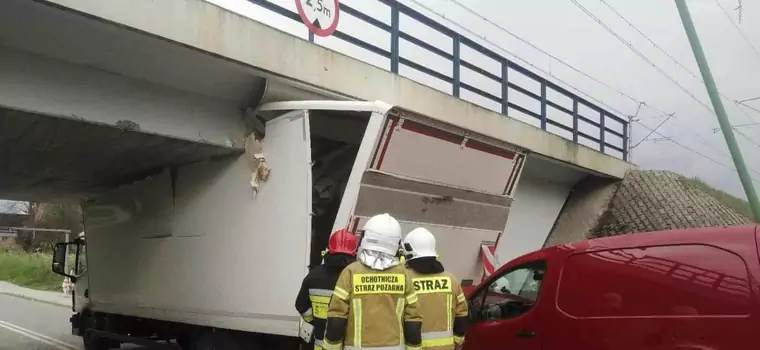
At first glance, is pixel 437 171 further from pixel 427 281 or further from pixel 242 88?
pixel 242 88

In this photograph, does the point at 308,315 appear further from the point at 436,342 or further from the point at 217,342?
the point at 217,342

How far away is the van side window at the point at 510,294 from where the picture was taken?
507cm

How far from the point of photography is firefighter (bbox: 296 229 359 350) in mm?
4195

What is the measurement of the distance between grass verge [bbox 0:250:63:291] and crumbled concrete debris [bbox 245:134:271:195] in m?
22.5

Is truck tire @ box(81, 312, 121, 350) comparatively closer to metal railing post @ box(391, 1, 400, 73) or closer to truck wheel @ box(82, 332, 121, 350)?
truck wheel @ box(82, 332, 121, 350)

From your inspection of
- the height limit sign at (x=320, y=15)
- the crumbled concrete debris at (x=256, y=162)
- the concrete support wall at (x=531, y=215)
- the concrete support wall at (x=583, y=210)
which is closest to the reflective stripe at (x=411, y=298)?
the crumbled concrete debris at (x=256, y=162)

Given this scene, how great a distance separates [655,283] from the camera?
162 inches

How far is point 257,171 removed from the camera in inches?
229

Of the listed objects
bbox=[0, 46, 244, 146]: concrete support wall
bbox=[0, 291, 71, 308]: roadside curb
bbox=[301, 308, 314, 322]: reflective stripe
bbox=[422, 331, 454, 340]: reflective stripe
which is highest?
bbox=[0, 46, 244, 146]: concrete support wall

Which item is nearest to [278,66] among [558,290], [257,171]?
[257,171]

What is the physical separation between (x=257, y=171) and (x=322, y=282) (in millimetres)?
1895

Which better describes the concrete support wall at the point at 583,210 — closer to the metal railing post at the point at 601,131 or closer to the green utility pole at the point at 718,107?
the metal railing post at the point at 601,131

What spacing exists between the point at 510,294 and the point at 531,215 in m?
6.58

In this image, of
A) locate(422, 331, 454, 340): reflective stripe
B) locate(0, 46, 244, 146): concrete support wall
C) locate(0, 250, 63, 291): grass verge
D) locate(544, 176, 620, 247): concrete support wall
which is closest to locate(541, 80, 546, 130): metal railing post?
locate(544, 176, 620, 247): concrete support wall
